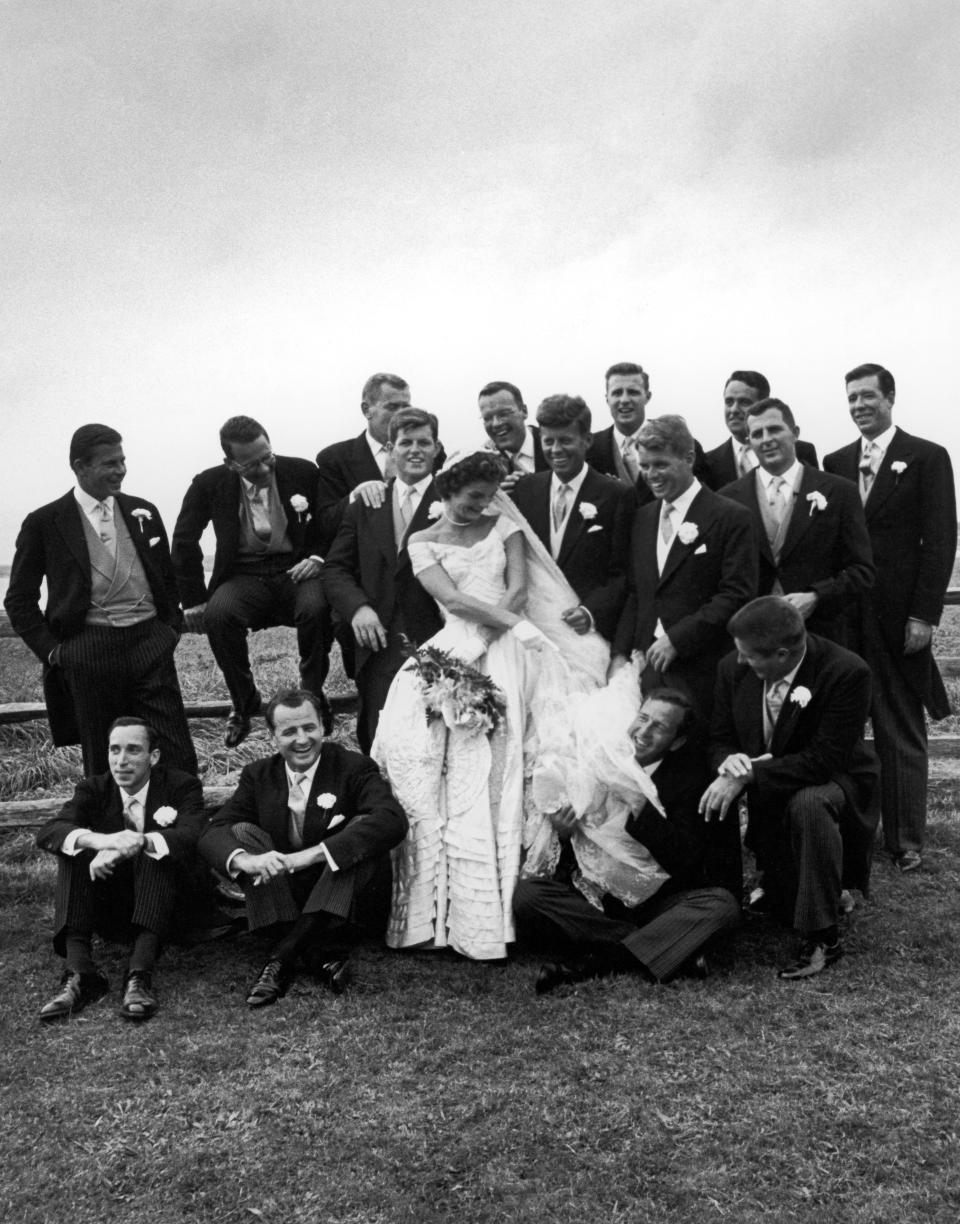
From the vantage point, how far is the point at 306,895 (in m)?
5.33

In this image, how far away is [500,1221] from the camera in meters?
3.40

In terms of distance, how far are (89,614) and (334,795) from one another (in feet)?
6.04

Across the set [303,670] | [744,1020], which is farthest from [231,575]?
[744,1020]

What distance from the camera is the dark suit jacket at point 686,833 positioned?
5.21 m

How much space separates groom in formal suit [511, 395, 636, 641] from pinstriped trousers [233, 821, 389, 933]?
163 cm

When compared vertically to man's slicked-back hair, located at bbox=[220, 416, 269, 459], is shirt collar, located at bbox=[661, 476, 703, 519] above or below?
below

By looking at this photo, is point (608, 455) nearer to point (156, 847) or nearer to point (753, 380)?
point (753, 380)

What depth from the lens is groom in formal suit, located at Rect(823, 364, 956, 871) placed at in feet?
20.9

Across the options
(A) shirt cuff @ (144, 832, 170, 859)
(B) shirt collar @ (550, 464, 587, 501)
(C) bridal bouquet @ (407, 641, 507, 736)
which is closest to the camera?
(A) shirt cuff @ (144, 832, 170, 859)

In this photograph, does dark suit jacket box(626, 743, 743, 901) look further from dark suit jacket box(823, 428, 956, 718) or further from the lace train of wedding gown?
dark suit jacket box(823, 428, 956, 718)

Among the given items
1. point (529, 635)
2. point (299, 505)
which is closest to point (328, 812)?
point (529, 635)

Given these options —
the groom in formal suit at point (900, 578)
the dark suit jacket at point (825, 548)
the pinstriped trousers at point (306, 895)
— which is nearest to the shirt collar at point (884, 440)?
the groom in formal suit at point (900, 578)

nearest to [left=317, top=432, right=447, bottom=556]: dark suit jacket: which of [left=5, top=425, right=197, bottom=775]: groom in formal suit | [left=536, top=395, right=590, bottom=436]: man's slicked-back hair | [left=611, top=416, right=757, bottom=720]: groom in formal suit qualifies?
[left=5, top=425, right=197, bottom=775]: groom in formal suit

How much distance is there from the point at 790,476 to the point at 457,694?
203 centimetres
